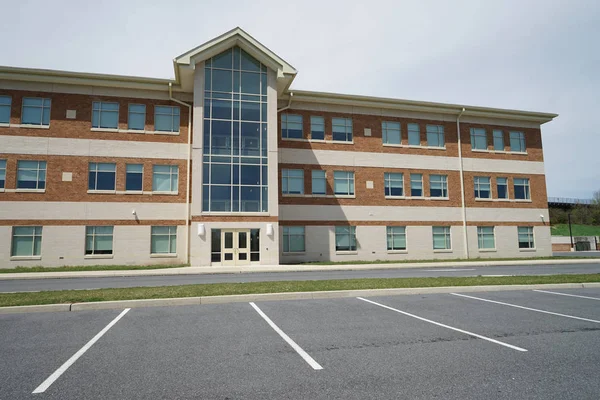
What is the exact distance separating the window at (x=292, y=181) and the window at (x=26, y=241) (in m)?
15.0

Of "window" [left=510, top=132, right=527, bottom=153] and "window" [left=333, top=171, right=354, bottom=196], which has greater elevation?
"window" [left=510, top=132, right=527, bottom=153]

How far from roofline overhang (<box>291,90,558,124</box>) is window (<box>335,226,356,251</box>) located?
8950mm

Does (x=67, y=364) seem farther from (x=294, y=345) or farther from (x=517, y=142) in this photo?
(x=517, y=142)

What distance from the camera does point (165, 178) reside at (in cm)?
2572

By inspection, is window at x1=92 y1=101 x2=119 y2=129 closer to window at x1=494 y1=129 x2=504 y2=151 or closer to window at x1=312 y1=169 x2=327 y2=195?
window at x1=312 y1=169 x2=327 y2=195

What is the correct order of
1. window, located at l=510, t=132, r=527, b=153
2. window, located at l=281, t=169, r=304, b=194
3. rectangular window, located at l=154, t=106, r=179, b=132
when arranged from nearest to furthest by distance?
1. rectangular window, located at l=154, t=106, r=179, b=132
2. window, located at l=281, t=169, r=304, b=194
3. window, located at l=510, t=132, r=527, b=153

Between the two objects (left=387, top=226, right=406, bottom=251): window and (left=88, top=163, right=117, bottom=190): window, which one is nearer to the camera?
(left=88, top=163, right=117, bottom=190): window

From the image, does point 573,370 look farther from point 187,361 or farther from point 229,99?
point 229,99

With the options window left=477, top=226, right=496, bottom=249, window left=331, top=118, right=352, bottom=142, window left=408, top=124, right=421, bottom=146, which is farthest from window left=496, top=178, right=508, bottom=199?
window left=331, top=118, right=352, bottom=142

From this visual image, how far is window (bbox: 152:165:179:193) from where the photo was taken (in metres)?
25.5

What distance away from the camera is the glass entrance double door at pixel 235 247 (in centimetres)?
2452

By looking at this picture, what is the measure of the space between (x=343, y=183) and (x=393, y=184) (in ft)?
12.9

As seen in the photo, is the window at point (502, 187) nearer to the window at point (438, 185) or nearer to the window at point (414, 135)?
the window at point (438, 185)

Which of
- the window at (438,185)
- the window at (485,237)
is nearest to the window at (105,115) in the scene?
the window at (438,185)
